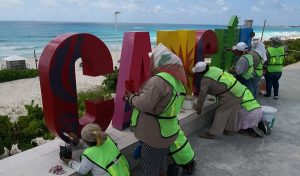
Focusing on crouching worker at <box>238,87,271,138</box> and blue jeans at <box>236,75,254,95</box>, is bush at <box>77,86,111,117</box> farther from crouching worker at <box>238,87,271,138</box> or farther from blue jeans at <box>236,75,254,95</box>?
blue jeans at <box>236,75,254,95</box>

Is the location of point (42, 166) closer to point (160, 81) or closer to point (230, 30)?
point (160, 81)

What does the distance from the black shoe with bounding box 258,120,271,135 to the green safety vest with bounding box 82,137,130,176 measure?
3.24m

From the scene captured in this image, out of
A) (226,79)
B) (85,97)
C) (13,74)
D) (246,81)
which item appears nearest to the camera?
(226,79)

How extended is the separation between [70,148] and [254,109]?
3.31 m

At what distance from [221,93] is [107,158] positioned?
2743mm

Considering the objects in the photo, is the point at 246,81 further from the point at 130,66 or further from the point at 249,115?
the point at 130,66

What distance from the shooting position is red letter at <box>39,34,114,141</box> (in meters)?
3.40

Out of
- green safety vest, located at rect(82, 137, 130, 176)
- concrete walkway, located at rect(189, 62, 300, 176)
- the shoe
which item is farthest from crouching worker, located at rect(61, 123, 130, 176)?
the shoe

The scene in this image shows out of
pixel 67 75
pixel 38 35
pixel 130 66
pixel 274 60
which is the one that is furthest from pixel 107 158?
pixel 38 35

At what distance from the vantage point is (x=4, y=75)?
1484 centimetres

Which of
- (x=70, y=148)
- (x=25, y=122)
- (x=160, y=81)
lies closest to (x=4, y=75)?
(x=25, y=122)

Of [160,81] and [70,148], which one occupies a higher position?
[160,81]

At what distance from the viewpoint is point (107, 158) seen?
3127 mm

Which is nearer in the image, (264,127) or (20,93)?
(264,127)
